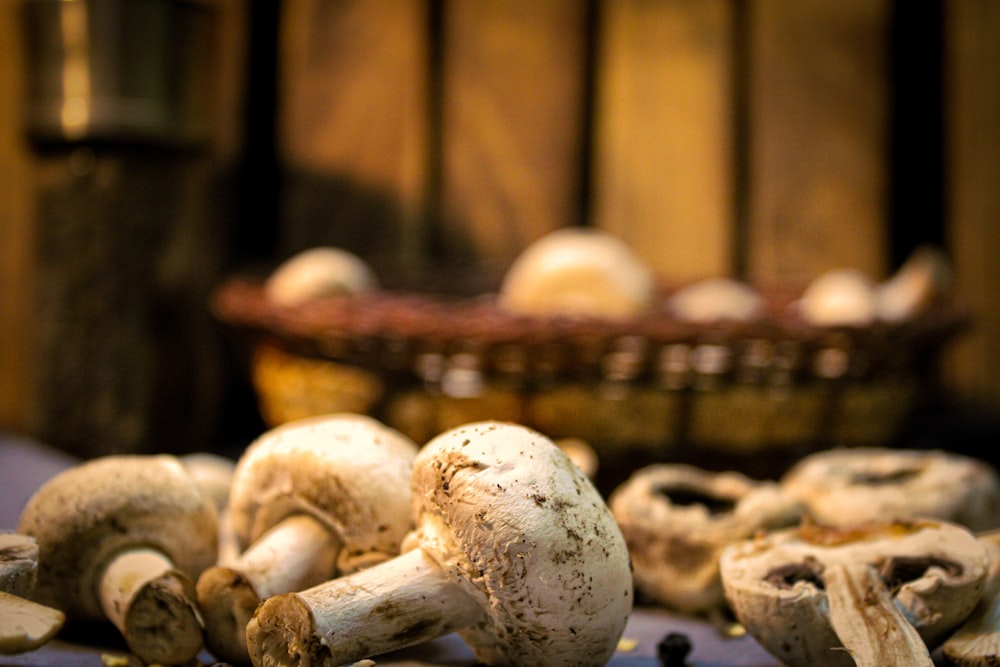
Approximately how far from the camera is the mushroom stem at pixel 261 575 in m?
0.81

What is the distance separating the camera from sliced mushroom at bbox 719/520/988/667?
75cm

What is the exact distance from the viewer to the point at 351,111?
2.61 meters

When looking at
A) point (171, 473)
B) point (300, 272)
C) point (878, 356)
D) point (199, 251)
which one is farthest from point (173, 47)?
point (878, 356)

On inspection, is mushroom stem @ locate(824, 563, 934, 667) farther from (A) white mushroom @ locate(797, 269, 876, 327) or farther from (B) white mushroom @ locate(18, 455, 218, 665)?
(A) white mushroom @ locate(797, 269, 876, 327)

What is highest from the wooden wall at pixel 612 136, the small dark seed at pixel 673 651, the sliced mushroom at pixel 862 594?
the wooden wall at pixel 612 136

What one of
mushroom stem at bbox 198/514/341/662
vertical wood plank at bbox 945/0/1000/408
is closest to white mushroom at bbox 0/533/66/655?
mushroom stem at bbox 198/514/341/662

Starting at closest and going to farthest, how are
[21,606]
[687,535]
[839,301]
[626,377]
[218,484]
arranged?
[21,606] < [687,535] < [218,484] < [626,377] < [839,301]

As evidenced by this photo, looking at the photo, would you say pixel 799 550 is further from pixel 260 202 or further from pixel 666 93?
pixel 260 202

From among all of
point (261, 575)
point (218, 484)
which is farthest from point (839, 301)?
point (261, 575)

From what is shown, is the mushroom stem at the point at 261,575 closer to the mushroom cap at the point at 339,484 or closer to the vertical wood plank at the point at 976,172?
the mushroom cap at the point at 339,484

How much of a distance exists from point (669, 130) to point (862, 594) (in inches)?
77.0

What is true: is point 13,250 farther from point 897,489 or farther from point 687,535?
point 897,489

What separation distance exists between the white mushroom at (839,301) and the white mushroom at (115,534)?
1103 mm

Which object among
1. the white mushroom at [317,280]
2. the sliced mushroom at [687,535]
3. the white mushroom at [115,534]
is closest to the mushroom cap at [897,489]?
the sliced mushroom at [687,535]
